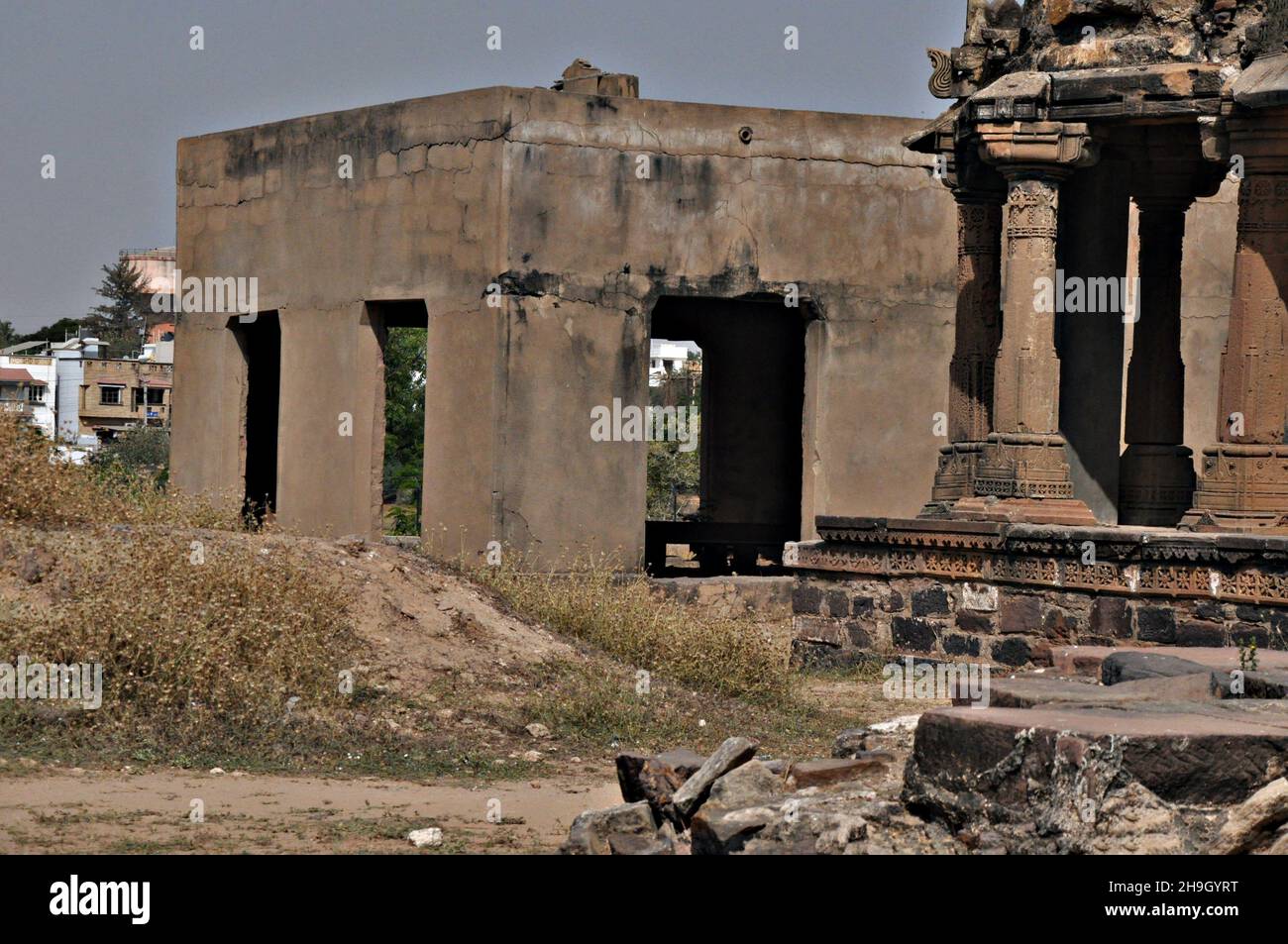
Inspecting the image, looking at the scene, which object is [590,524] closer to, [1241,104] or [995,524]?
[995,524]

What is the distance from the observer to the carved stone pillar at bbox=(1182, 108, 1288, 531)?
1296 cm

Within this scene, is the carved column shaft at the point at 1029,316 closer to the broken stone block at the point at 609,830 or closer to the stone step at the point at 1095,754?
the stone step at the point at 1095,754

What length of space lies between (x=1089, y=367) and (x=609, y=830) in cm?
928

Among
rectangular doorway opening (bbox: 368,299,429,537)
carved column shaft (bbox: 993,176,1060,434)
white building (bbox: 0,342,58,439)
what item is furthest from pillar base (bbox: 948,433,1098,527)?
white building (bbox: 0,342,58,439)

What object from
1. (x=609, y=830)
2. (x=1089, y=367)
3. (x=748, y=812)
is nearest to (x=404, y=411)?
(x=1089, y=367)

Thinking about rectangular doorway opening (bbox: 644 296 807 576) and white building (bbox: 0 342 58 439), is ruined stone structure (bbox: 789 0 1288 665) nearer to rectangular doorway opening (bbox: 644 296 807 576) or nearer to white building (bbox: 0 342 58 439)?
rectangular doorway opening (bbox: 644 296 807 576)

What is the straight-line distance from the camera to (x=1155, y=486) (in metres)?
15.3

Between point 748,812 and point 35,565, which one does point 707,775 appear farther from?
point 35,565

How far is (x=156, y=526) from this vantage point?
1214 centimetres

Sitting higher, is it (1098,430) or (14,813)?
(1098,430)

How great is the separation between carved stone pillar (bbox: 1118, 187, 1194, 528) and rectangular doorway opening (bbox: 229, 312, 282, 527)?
8.81 m

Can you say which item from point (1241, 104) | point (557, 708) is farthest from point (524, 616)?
point (1241, 104)

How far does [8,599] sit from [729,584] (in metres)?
7.73

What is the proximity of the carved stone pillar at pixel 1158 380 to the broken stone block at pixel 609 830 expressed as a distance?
9.24 metres
